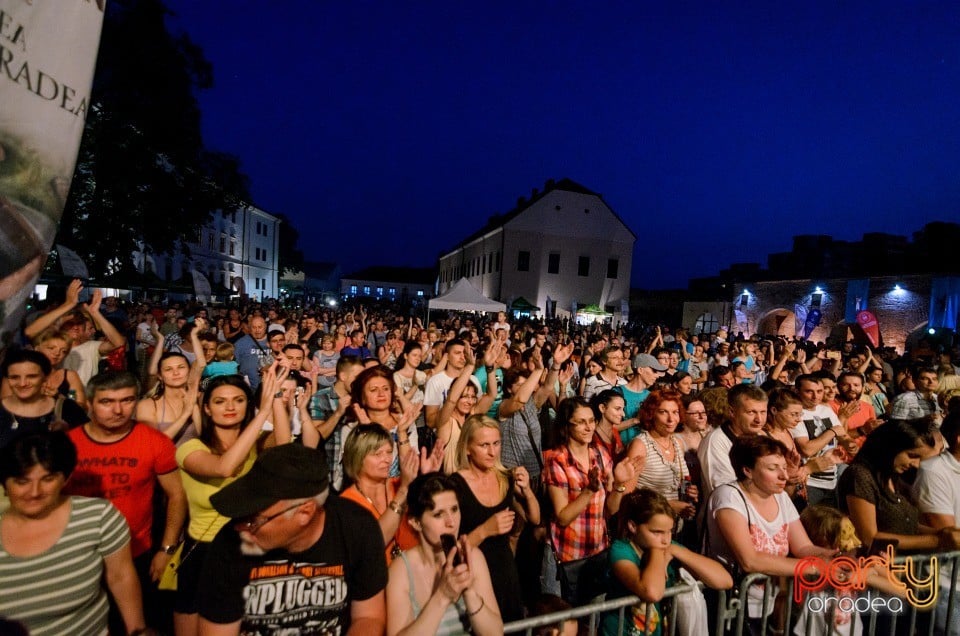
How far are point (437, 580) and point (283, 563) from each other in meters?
0.68

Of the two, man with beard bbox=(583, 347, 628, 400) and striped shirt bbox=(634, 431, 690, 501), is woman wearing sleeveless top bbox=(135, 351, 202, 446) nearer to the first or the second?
striped shirt bbox=(634, 431, 690, 501)

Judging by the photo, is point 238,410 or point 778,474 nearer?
point 778,474

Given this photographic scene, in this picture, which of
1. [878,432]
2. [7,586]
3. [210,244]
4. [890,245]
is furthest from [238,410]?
[210,244]

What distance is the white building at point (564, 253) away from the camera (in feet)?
121

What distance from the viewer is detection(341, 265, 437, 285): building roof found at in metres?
80.6

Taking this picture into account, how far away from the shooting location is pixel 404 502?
2.69m

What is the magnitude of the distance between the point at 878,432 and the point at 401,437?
10.6 feet

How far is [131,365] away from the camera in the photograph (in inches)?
391

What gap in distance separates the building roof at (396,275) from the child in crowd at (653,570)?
77.4 meters

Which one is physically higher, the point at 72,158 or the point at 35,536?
the point at 72,158

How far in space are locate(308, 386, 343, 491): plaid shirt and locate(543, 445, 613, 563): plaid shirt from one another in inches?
60.9

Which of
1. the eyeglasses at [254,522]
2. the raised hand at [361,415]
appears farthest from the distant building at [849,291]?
the eyeglasses at [254,522]

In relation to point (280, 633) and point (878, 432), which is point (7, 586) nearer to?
point (280, 633)

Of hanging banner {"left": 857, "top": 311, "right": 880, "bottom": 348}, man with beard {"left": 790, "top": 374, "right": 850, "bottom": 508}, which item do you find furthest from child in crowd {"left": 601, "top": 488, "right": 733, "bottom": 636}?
hanging banner {"left": 857, "top": 311, "right": 880, "bottom": 348}
